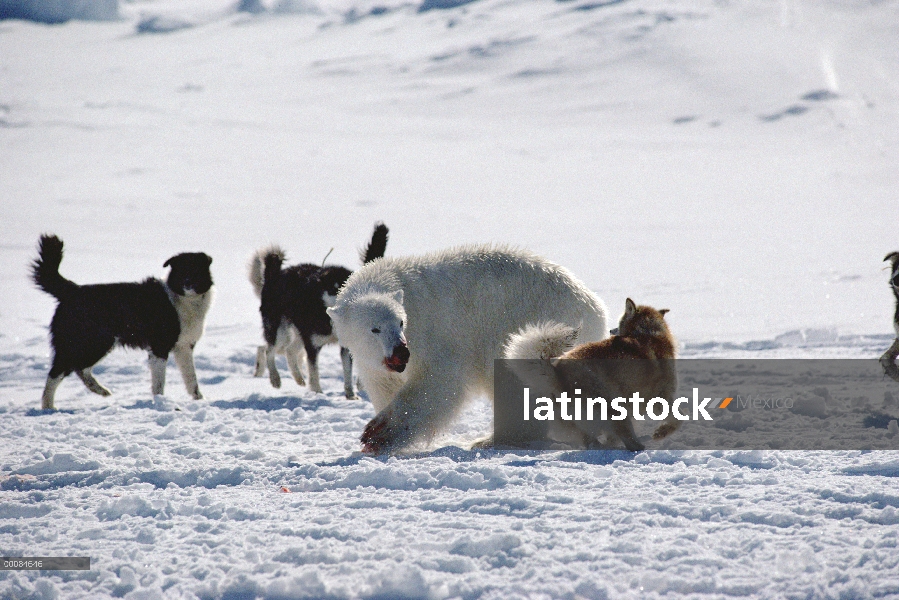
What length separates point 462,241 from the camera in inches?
796

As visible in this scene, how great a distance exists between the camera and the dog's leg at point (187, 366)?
854cm

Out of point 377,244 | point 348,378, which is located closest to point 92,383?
point 348,378

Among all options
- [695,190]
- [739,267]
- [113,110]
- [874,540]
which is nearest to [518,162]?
[695,190]

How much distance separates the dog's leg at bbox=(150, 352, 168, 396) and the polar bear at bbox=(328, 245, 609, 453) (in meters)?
3.85

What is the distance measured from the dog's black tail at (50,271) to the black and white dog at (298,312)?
2046 mm

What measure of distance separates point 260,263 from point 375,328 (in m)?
6.25

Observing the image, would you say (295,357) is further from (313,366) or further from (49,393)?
(49,393)

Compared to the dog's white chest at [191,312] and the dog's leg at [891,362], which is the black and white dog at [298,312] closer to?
the dog's white chest at [191,312]

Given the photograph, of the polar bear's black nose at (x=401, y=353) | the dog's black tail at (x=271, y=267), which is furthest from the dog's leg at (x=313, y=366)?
the polar bear's black nose at (x=401, y=353)

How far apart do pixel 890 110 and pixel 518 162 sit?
70.9ft

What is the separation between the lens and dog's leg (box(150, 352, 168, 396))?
8445mm

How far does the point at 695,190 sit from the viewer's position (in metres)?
28.9

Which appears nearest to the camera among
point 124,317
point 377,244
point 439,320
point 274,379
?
point 439,320

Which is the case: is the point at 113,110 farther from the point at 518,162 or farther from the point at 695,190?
the point at 695,190
